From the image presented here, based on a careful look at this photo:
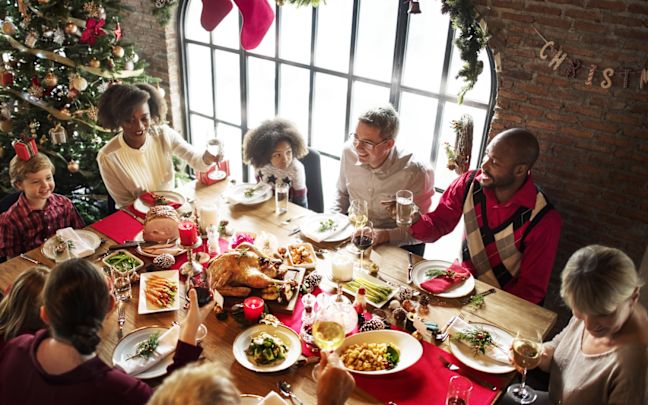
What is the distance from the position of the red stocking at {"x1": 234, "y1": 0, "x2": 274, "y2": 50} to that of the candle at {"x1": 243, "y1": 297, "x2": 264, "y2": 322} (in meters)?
1.63

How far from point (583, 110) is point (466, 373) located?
6.23 feet

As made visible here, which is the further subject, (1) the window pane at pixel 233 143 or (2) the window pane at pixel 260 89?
(1) the window pane at pixel 233 143

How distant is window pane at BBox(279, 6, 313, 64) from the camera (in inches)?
174

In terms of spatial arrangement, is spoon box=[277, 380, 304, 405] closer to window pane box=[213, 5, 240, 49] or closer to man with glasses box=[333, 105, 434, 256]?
man with glasses box=[333, 105, 434, 256]

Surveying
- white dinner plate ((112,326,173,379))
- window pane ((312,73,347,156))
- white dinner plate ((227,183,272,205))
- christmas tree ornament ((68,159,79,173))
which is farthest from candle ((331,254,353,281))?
christmas tree ornament ((68,159,79,173))

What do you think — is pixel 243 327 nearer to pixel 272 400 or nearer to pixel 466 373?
pixel 272 400

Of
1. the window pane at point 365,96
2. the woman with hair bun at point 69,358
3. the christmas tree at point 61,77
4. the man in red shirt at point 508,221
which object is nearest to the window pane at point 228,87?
the christmas tree at point 61,77

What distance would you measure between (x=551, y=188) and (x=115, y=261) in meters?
2.71

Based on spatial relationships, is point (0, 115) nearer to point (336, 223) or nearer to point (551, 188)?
point (336, 223)

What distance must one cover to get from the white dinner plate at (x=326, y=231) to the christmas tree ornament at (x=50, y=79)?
2.57 m

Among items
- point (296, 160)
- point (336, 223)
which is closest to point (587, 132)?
point (336, 223)

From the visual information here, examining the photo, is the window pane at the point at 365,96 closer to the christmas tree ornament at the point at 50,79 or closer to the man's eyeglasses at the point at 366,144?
the man's eyeglasses at the point at 366,144

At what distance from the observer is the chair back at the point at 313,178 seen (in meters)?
3.75

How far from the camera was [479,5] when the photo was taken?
3145 millimetres
